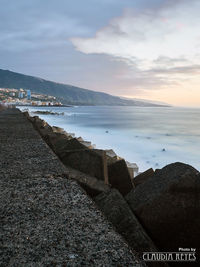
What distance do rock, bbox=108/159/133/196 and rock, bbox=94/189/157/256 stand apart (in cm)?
123

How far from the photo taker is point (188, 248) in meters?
1.84

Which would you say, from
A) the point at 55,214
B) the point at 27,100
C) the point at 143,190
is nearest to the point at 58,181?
the point at 55,214

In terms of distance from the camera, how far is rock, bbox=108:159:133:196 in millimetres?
3398

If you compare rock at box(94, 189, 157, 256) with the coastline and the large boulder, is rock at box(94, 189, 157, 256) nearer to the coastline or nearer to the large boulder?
the coastline

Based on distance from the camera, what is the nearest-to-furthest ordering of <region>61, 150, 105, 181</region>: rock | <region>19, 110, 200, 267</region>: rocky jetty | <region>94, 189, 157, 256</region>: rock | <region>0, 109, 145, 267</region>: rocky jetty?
1. <region>0, 109, 145, 267</region>: rocky jetty
2. <region>94, 189, 157, 256</region>: rock
3. <region>19, 110, 200, 267</region>: rocky jetty
4. <region>61, 150, 105, 181</region>: rock

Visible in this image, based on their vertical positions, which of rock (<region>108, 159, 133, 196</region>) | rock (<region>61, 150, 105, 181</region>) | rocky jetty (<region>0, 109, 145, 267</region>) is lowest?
rock (<region>108, 159, 133, 196</region>)

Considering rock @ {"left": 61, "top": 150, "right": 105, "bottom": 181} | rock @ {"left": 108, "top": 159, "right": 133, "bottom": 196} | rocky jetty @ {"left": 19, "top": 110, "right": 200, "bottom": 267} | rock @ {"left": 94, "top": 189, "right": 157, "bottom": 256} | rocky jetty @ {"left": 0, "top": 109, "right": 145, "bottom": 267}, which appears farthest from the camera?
rock @ {"left": 108, "top": 159, "right": 133, "bottom": 196}

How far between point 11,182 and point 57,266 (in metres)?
1.02

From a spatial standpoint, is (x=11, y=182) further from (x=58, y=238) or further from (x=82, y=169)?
(x=82, y=169)

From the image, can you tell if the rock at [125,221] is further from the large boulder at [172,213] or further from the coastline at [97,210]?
the large boulder at [172,213]

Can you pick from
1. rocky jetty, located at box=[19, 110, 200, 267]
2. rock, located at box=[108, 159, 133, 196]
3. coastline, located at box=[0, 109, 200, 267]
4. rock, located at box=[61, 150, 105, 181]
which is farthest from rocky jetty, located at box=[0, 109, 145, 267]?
rock, located at box=[108, 159, 133, 196]

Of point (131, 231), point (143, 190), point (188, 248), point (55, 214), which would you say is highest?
point (55, 214)

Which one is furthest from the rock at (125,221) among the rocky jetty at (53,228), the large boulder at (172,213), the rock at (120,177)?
the rock at (120,177)

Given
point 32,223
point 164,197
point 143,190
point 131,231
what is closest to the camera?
point 32,223
